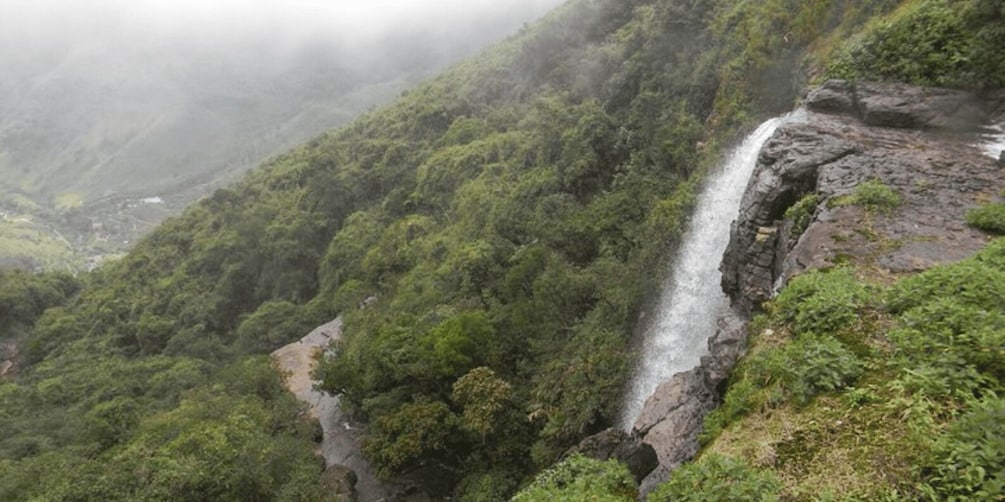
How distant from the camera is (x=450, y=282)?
33281mm

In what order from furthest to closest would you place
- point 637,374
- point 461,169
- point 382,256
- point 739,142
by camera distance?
point 461,169 < point 382,256 < point 739,142 < point 637,374

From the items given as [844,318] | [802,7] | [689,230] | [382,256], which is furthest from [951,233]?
[382,256]

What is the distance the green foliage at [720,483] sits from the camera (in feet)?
A: 21.1

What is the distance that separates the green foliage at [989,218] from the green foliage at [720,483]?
26.9ft

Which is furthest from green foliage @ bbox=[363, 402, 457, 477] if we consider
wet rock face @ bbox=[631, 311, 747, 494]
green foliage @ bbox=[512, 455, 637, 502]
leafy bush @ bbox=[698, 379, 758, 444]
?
leafy bush @ bbox=[698, 379, 758, 444]

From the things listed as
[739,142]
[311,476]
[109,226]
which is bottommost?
[109,226]

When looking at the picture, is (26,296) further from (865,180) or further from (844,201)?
(865,180)

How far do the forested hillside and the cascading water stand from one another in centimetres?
97

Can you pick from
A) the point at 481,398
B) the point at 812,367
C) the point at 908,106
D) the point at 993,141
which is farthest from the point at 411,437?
the point at 993,141

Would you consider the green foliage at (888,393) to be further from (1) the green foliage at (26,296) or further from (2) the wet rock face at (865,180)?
(1) the green foliage at (26,296)

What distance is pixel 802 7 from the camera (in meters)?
26.4

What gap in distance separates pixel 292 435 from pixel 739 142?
23963mm

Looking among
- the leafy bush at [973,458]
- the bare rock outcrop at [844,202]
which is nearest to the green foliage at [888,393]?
the leafy bush at [973,458]

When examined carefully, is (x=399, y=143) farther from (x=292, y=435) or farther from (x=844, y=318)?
(x=844, y=318)
